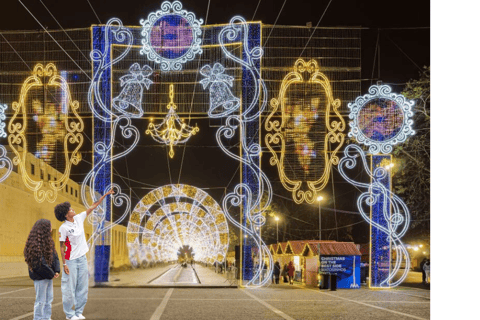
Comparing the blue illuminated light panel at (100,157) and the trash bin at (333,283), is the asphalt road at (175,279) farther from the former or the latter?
the trash bin at (333,283)

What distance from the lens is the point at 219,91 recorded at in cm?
2331

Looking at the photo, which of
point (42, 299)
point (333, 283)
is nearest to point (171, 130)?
point (333, 283)

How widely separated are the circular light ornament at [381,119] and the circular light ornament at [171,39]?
577 centimetres

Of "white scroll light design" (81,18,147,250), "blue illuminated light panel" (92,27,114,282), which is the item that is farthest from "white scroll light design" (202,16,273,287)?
"blue illuminated light panel" (92,27,114,282)

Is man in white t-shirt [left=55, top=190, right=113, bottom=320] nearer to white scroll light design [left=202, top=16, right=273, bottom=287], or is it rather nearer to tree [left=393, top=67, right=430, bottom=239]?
white scroll light design [left=202, top=16, right=273, bottom=287]

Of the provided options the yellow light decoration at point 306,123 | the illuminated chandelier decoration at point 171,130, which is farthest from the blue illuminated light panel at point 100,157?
the yellow light decoration at point 306,123

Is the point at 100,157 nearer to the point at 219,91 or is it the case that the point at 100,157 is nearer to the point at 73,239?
the point at 219,91

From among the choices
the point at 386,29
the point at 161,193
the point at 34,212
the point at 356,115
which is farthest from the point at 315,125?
the point at 34,212

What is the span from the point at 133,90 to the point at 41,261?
44.5 ft

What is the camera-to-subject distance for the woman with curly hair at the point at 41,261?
10.4 metres

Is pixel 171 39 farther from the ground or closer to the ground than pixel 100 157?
farther from the ground

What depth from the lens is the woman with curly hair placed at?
10.4 m
